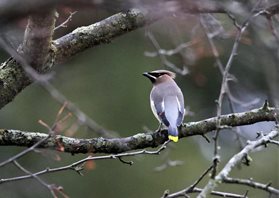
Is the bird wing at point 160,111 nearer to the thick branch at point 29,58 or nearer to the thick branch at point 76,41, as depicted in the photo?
the thick branch at point 76,41

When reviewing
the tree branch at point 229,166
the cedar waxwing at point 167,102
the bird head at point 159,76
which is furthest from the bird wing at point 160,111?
the tree branch at point 229,166

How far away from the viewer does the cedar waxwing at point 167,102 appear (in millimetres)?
4682

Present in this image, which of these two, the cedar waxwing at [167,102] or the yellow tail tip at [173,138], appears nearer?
the yellow tail tip at [173,138]

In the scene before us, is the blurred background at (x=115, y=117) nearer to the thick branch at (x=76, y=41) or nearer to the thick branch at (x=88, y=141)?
the thick branch at (x=76, y=41)

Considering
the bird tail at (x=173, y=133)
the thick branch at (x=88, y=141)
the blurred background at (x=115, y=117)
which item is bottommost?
the thick branch at (x=88, y=141)

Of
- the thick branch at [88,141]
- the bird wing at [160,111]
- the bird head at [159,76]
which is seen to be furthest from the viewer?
the bird head at [159,76]

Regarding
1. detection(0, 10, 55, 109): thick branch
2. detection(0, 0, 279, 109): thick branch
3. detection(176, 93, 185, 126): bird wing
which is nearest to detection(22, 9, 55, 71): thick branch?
detection(0, 10, 55, 109): thick branch

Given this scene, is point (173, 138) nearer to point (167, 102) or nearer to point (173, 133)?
point (173, 133)

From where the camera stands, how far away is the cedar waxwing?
468 cm

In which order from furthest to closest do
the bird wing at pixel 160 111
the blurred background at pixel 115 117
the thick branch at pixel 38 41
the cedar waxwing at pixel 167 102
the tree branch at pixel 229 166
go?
the blurred background at pixel 115 117
the bird wing at pixel 160 111
the cedar waxwing at pixel 167 102
the thick branch at pixel 38 41
the tree branch at pixel 229 166

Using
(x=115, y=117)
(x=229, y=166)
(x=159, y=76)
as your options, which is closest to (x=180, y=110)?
(x=159, y=76)

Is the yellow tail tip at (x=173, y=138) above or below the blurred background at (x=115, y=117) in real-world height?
below

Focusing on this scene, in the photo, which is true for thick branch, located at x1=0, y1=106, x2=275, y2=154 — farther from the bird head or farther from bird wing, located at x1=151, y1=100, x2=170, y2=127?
the bird head

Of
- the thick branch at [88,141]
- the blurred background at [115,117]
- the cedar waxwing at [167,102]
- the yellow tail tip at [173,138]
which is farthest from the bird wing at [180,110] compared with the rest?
the blurred background at [115,117]
